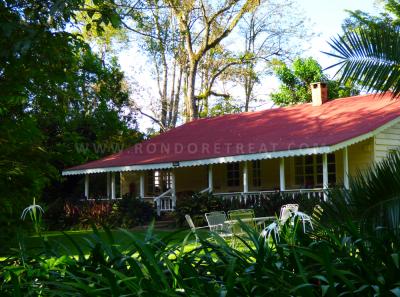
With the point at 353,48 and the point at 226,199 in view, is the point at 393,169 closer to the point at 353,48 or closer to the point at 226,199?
the point at 353,48

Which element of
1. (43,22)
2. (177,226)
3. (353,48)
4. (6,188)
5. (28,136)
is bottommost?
(177,226)

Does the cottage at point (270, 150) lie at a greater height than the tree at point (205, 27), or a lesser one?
lesser

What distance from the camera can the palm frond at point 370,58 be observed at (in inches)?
188

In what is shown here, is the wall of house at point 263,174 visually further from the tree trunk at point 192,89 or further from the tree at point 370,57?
the tree at point 370,57

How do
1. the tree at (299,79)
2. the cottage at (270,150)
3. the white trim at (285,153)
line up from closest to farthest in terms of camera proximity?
the white trim at (285,153) < the cottage at (270,150) < the tree at (299,79)

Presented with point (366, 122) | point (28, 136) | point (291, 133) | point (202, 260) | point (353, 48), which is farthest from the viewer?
point (291, 133)

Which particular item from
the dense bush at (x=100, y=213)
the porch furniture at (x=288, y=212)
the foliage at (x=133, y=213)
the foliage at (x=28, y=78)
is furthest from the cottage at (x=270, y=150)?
the foliage at (x=28, y=78)

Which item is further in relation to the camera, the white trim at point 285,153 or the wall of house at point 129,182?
the wall of house at point 129,182

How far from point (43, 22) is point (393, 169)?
3680 mm

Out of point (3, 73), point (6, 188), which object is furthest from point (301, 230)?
point (6, 188)

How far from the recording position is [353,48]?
4.84 meters

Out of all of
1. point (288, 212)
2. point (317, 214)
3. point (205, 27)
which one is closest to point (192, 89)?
point (205, 27)

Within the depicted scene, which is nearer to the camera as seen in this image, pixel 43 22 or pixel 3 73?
pixel 43 22

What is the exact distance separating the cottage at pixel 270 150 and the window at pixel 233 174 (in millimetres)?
42
